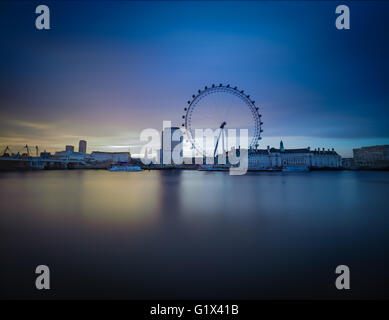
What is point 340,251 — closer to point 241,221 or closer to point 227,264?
point 227,264

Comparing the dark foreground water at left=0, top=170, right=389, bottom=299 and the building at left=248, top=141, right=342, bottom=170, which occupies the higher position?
the building at left=248, top=141, right=342, bottom=170

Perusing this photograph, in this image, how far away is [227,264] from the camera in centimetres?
559

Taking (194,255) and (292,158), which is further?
(292,158)

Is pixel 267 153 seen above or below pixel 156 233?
above

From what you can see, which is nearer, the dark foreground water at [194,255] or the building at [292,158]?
the dark foreground water at [194,255]

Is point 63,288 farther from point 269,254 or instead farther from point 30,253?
point 269,254

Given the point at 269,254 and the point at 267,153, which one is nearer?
the point at 269,254

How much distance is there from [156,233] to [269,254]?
404cm

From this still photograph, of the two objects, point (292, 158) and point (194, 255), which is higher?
point (292, 158)

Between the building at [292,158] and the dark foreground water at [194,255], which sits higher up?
the building at [292,158]

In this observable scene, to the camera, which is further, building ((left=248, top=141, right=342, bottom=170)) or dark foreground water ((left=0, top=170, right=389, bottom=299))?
building ((left=248, top=141, right=342, bottom=170))

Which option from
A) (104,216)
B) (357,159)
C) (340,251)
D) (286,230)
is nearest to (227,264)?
(340,251)
